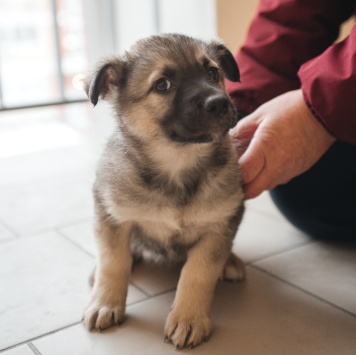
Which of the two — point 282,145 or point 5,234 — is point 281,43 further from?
point 5,234

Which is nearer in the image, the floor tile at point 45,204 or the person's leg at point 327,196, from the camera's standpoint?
the person's leg at point 327,196

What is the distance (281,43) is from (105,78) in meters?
0.85

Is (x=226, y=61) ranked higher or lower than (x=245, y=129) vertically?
higher

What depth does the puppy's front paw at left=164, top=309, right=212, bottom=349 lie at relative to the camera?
5.12 feet

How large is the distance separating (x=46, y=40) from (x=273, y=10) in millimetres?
3660

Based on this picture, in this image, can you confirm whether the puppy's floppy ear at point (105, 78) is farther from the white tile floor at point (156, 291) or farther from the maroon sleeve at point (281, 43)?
the white tile floor at point (156, 291)

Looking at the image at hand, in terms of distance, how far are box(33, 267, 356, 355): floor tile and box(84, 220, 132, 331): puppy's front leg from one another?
0.13 feet

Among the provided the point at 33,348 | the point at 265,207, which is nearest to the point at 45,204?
the point at 265,207

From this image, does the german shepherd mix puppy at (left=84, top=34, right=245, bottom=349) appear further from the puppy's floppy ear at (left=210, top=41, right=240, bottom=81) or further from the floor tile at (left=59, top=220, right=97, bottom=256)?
the floor tile at (left=59, top=220, right=97, bottom=256)

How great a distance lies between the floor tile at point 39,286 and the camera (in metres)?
1.71

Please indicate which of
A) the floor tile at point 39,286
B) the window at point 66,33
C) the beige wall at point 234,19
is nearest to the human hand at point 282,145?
the floor tile at point 39,286

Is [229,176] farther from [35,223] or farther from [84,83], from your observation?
[35,223]

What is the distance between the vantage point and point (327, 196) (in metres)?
2.25

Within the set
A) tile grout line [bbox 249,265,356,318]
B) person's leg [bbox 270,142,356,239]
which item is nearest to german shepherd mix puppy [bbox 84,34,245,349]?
tile grout line [bbox 249,265,356,318]
